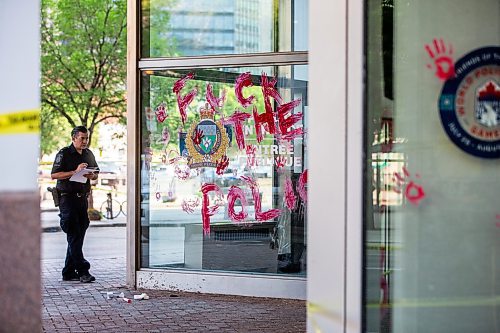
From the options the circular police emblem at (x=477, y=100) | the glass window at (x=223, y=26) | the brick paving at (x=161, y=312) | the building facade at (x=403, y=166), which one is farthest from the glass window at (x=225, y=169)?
the circular police emblem at (x=477, y=100)

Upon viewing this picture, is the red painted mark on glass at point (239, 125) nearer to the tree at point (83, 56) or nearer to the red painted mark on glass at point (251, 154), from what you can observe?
the red painted mark on glass at point (251, 154)

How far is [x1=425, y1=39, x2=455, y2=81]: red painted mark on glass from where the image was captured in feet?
14.7

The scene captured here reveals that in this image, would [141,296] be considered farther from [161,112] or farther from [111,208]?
[111,208]

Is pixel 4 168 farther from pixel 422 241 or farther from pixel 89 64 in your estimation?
pixel 89 64

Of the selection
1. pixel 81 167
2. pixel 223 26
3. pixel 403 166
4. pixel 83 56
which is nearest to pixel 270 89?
pixel 223 26

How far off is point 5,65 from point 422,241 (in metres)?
2.40

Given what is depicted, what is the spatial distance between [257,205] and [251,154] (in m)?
0.55

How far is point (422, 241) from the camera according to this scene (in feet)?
15.1

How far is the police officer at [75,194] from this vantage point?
1066 centimetres

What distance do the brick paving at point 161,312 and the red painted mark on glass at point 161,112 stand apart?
191 centimetres

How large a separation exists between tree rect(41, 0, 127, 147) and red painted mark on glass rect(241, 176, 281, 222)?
16.9 meters

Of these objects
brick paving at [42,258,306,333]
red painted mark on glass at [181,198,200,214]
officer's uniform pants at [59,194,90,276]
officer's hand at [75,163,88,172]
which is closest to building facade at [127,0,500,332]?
brick paving at [42,258,306,333]

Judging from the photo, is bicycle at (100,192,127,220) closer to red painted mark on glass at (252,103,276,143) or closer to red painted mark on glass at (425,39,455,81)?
red painted mark on glass at (252,103,276,143)

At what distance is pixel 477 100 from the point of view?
4.46 m
